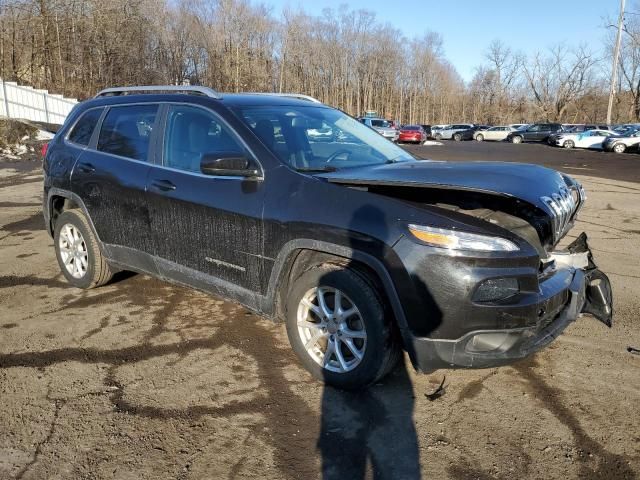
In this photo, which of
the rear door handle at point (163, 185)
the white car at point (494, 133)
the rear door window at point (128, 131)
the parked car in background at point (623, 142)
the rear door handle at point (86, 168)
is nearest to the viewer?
the rear door handle at point (163, 185)

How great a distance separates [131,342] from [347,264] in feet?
6.26

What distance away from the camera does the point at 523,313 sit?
282cm

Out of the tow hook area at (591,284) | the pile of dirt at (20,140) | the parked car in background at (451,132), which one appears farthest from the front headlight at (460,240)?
the parked car in background at (451,132)

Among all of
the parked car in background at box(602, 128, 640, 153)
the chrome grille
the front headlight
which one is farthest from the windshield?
the parked car in background at box(602, 128, 640, 153)

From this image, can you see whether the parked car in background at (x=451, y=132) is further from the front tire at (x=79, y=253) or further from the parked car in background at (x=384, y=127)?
the front tire at (x=79, y=253)

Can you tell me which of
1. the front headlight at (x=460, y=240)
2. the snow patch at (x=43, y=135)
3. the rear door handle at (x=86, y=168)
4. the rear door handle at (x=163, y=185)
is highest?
the snow patch at (x=43, y=135)

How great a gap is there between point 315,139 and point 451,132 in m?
→ 53.3

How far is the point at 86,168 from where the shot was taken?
466 centimetres

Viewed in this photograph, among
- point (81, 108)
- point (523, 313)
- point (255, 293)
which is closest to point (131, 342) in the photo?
point (255, 293)

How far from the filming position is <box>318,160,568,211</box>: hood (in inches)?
120

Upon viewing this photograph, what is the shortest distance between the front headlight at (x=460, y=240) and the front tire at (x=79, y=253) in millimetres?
3251

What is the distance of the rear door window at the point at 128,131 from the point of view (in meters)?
4.23

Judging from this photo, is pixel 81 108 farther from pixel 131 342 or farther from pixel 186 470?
pixel 186 470

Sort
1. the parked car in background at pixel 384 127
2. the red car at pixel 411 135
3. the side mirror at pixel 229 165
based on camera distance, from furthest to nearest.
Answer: the red car at pixel 411 135 → the parked car in background at pixel 384 127 → the side mirror at pixel 229 165
